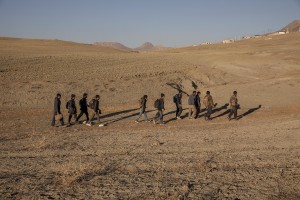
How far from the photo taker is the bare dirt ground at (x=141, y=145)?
29.2 feet

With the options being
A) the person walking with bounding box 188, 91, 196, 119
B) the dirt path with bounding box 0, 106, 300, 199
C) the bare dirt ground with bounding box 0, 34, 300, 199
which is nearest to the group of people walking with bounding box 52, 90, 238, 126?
the person walking with bounding box 188, 91, 196, 119

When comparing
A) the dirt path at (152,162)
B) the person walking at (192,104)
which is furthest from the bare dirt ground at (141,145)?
the person walking at (192,104)

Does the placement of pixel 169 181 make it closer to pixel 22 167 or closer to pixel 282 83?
pixel 22 167

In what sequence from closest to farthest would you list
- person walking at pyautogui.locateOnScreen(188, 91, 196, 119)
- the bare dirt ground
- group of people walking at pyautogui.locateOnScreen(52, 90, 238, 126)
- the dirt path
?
the dirt path < the bare dirt ground < group of people walking at pyautogui.locateOnScreen(52, 90, 238, 126) < person walking at pyautogui.locateOnScreen(188, 91, 196, 119)

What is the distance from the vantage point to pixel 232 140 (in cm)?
1425

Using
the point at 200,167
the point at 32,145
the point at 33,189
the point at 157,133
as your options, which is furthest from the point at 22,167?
the point at 157,133

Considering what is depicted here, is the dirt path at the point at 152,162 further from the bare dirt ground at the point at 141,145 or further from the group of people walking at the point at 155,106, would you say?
the group of people walking at the point at 155,106

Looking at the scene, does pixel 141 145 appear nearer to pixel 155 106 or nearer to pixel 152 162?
pixel 152 162

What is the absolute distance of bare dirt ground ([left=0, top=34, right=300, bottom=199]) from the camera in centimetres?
890

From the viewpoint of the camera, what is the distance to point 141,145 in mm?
13547

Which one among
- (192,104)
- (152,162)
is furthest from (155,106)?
(152,162)

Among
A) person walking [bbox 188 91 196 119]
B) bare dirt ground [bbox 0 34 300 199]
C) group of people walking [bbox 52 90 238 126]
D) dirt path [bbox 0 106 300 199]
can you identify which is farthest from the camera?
person walking [bbox 188 91 196 119]

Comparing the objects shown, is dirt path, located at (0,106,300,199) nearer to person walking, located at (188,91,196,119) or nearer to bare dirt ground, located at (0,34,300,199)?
bare dirt ground, located at (0,34,300,199)

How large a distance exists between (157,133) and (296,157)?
19.7ft
